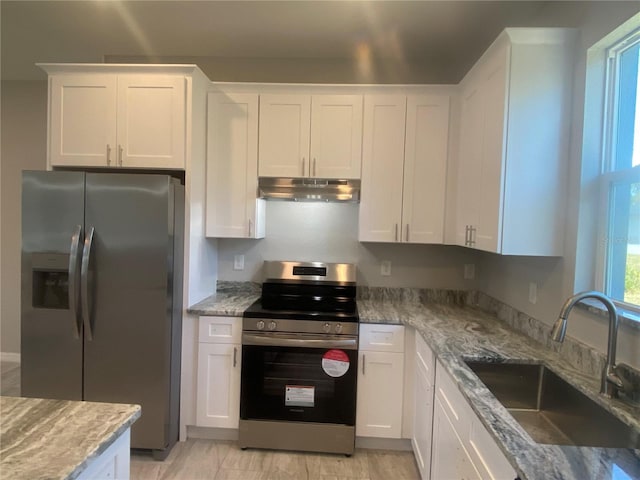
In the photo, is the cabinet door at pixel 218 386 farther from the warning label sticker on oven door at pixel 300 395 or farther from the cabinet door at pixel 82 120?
the cabinet door at pixel 82 120

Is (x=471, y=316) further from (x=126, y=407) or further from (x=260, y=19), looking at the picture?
(x=260, y=19)

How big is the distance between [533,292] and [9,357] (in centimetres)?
481

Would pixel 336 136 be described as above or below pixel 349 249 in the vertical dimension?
above

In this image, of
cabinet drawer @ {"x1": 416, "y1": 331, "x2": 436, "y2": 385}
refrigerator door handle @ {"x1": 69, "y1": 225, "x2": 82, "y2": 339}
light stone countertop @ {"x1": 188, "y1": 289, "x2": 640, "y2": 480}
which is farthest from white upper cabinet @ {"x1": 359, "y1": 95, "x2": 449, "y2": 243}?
refrigerator door handle @ {"x1": 69, "y1": 225, "x2": 82, "y2": 339}

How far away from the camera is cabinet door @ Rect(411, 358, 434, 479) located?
189 centimetres

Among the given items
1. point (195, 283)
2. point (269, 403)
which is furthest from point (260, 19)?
point (269, 403)

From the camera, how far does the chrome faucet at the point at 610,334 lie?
121 centimetres

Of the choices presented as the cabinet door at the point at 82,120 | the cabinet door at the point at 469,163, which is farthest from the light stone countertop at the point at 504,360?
the cabinet door at the point at 82,120

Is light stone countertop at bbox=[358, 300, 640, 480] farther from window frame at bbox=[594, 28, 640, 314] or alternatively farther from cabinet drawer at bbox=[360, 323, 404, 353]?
window frame at bbox=[594, 28, 640, 314]

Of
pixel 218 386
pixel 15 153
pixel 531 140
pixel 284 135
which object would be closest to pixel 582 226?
pixel 531 140

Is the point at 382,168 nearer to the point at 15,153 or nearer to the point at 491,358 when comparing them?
the point at 491,358

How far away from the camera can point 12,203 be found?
3.59 metres

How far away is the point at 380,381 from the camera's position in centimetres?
234

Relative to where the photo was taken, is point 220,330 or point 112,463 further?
point 220,330
